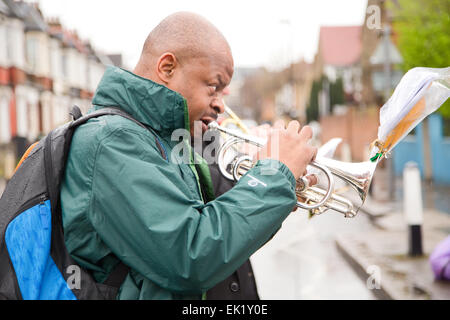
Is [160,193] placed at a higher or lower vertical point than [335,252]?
higher

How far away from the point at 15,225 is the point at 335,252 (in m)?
6.74

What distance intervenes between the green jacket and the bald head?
321mm

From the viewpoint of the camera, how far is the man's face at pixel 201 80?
1645mm

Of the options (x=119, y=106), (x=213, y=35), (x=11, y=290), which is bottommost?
(x=11, y=290)

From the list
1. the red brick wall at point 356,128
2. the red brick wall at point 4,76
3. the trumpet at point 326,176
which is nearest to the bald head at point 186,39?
the trumpet at point 326,176

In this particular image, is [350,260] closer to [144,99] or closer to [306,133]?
[306,133]

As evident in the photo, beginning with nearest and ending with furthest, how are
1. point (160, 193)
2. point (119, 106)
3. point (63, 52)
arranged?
point (160, 193), point (119, 106), point (63, 52)

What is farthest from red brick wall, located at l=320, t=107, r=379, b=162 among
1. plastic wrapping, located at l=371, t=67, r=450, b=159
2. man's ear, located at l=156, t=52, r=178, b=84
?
man's ear, located at l=156, t=52, r=178, b=84

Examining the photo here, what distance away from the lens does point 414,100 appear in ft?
5.98

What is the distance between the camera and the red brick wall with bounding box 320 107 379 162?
27141 millimetres

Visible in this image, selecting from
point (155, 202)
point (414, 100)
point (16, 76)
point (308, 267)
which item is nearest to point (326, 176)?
point (414, 100)

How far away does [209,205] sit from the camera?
4.78ft

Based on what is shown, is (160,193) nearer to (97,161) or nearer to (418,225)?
(97,161)
